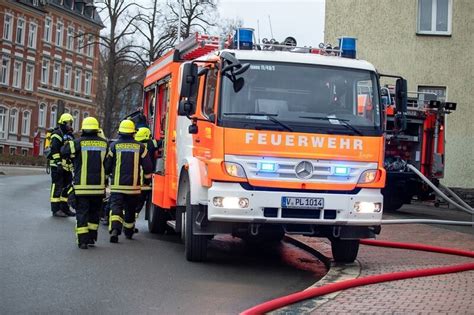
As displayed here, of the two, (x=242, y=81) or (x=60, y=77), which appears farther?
(x=60, y=77)

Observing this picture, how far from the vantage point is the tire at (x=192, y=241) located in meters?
8.86

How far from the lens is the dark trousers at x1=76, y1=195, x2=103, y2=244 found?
31.9ft

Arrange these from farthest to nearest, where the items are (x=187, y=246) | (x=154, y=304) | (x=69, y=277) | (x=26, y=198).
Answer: (x=26, y=198) < (x=187, y=246) < (x=69, y=277) < (x=154, y=304)

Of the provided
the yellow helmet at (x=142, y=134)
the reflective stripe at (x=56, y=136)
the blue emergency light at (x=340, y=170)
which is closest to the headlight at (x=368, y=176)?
the blue emergency light at (x=340, y=170)

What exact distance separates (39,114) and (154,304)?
5894 cm

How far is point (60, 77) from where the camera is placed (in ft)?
217

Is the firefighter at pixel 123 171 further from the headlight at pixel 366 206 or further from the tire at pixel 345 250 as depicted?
the headlight at pixel 366 206

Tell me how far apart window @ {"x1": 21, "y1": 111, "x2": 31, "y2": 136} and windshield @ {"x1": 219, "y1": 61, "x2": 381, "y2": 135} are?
5419 centimetres

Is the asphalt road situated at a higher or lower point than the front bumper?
lower

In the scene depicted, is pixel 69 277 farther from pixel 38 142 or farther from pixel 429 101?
pixel 38 142

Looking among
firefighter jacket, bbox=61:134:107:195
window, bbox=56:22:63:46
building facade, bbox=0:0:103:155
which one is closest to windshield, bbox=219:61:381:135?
firefighter jacket, bbox=61:134:107:195

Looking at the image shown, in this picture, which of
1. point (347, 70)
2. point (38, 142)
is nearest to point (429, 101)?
point (347, 70)

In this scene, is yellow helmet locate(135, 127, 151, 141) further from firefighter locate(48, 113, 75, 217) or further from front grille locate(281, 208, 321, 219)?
front grille locate(281, 208, 321, 219)

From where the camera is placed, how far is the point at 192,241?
9.00 m
